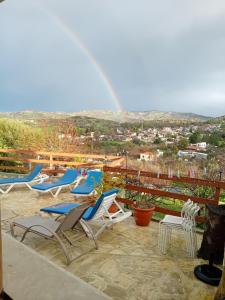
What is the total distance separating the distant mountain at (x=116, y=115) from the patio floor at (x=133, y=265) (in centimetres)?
724

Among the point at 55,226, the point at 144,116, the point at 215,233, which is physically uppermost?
the point at 144,116

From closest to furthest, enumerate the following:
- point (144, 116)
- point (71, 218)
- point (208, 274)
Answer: point (208, 274)
point (71, 218)
point (144, 116)

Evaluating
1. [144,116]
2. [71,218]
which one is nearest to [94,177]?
[71,218]

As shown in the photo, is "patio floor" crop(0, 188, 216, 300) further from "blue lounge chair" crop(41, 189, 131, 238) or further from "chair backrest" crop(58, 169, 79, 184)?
"chair backrest" crop(58, 169, 79, 184)

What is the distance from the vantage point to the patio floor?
98.0 inches

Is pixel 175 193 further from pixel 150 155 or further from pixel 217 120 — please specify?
pixel 217 120

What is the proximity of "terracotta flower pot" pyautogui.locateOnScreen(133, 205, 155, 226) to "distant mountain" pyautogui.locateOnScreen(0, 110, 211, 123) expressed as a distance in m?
6.62

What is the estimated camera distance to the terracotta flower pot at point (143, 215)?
4189mm

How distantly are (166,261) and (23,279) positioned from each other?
168 cm

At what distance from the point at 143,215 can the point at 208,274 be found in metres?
1.58

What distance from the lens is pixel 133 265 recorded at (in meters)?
2.98

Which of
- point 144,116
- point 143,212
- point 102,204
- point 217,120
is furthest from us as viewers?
point 144,116

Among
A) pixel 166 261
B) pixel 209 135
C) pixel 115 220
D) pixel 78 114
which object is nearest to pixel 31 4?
pixel 78 114

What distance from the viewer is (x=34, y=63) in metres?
15.2
